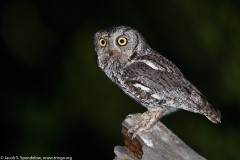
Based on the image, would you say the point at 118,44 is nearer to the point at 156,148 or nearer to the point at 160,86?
the point at 160,86

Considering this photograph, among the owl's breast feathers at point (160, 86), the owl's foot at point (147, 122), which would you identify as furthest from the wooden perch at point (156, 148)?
the owl's breast feathers at point (160, 86)

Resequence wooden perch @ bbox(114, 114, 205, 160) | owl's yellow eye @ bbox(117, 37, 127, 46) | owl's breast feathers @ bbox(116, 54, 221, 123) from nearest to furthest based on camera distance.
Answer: wooden perch @ bbox(114, 114, 205, 160), owl's breast feathers @ bbox(116, 54, 221, 123), owl's yellow eye @ bbox(117, 37, 127, 46)

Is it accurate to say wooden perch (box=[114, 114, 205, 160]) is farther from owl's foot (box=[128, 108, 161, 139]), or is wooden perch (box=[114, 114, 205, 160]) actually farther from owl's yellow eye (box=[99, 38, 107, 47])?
owl's yellow eye (box=[99, 38, 107, 47])

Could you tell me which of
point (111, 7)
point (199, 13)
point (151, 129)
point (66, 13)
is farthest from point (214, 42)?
point (151, 129)

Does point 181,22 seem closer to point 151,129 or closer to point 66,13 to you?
point 66,13

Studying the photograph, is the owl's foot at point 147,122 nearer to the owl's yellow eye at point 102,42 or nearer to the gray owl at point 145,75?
the gray owl at point 145,75

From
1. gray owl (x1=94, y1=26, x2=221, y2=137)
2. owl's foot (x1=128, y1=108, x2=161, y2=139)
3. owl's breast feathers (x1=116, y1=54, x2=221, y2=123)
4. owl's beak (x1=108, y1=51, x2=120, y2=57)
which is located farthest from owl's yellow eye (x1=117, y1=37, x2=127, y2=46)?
owl's foot (x1=128, y1=108, x2=161, y2=139)
